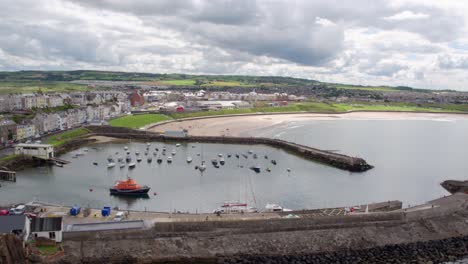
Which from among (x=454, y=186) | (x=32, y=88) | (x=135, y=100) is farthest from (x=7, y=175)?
(x=32, y=88)

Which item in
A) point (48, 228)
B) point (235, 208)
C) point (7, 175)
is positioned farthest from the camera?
point (7, 175)

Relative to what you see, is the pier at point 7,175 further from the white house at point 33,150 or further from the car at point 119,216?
the car at point 119,216

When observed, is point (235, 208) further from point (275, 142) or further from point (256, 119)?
Result: point (256, 119)

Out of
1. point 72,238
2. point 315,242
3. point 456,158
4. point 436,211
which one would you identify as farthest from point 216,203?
point 456,158

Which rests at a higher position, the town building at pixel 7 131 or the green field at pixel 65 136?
the town building at pixel 7 131

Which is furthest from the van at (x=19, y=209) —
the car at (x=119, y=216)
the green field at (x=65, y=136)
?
the green field at (x=65, y=136)

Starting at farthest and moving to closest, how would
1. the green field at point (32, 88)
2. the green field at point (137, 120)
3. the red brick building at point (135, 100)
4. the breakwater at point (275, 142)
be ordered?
the green field at point (32, 88) → the red brick building at point (135, 100) → the green field at point (137, 120) → the breakwater at point (275, 142)

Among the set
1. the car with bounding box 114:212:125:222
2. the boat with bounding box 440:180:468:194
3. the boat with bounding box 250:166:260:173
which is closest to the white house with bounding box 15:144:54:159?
the boat with bounding box 250:166:260:173
